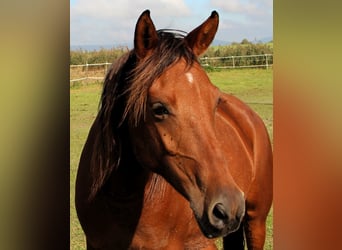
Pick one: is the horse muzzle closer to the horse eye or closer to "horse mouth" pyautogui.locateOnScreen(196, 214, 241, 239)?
"horse mouth" pyautogui.locateOnScreen(196, 214, 241, 239)

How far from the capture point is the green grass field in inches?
57.3

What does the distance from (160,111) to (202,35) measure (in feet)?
0.77

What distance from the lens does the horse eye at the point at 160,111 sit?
1.01m

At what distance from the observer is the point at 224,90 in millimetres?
1647

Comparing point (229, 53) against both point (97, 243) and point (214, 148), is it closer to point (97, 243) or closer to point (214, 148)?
point (214, 148)

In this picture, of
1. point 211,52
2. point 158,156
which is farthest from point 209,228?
point 211,52

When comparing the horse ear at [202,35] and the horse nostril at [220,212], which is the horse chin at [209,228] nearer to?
the horse nostril at [220,212]

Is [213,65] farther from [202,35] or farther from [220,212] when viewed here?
[220,212]

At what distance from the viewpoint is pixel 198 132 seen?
1.00 meters

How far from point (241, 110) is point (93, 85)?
22.5 inches

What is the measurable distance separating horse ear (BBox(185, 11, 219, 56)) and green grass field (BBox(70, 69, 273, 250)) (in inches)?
15.5

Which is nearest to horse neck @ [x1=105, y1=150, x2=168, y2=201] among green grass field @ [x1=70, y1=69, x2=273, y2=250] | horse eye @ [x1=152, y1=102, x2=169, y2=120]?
horse eye @ [x1=152, y1=102, x2=169, y2=120]

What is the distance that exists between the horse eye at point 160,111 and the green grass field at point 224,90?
0.42 metres

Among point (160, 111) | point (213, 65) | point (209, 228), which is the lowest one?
point (209, 228)
